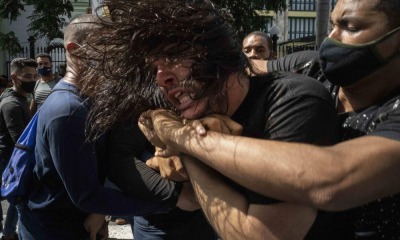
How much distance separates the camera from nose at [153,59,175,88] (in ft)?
5.75

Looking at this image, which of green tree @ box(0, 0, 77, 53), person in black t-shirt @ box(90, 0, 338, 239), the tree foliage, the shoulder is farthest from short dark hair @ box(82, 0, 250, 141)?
green tree @ box(0, 0, 77, 53)

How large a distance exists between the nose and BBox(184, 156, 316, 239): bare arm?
258 millimetres

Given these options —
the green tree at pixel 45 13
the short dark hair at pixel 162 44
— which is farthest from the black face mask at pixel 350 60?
the green tree at pixel 45 13

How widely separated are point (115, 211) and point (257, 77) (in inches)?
39.9

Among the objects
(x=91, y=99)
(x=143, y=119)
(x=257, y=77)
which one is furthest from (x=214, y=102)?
(x=91, y=99)

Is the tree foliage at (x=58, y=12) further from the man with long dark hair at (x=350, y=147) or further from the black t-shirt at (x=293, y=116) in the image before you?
the black t-shirt at (x=293, y=116)

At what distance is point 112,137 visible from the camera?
2502 millimetres

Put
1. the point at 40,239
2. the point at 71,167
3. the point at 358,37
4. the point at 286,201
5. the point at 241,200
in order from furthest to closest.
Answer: the point at 40,239 < the point at 71,167 < the point at 358,37 < the point at 241,200 < the point at 286,201

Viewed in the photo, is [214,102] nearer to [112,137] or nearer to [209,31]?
[209,31]

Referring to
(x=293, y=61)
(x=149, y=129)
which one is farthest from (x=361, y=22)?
(x=149, y=129)

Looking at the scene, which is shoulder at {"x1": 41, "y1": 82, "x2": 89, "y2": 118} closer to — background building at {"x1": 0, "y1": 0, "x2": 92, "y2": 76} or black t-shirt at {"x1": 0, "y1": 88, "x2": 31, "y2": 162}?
black t-shirt at {"x1": 0, "y1": 88, "x2": 31, "y2": 162}

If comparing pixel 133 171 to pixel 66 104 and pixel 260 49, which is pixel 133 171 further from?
pixel 260 49

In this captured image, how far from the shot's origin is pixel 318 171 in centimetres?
138

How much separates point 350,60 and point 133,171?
1.09 m
